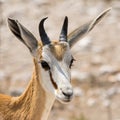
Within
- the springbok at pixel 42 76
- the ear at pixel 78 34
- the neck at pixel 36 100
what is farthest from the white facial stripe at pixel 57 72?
the ear at pixel 78 34

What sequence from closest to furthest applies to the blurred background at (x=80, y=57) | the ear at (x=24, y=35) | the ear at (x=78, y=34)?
the ear at (x=24, y=35) < the ear at (x=78, y=34) < the blurred background at (x=80, y=57)

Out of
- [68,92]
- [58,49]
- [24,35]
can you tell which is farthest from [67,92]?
[24,35]

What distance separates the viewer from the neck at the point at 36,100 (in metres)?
9.06

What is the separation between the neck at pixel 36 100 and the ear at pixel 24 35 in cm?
21

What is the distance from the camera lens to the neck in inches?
357

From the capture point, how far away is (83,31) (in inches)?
372

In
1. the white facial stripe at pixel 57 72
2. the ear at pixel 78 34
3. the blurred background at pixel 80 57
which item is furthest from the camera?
the blurred background at pixel 80 57

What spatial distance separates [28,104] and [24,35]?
2.89 feet

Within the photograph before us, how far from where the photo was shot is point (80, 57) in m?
16.2

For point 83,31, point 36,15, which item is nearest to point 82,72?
point 36,15

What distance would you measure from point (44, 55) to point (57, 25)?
330 inches

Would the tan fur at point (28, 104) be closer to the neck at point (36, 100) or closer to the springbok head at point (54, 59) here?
the neck at point (36, 100)

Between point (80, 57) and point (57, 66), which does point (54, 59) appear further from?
point (80, 57)

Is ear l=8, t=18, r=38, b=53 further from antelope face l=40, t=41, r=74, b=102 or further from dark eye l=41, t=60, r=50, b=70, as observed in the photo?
dark eye l=41, t=60, r=50, b=70
